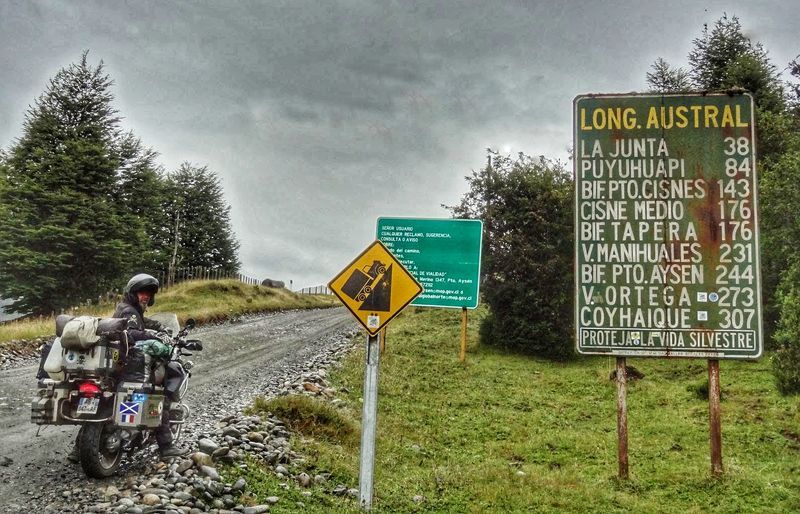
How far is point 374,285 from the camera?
7.66m

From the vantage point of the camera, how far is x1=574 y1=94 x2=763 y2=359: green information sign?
1048 centimetres

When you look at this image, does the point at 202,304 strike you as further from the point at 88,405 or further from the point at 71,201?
the point at 88,405

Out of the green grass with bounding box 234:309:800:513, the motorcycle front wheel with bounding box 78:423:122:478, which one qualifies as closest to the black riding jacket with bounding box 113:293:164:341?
the motorcycle front wheel with bounding box 78:423:122:478

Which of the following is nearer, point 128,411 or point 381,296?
point 128,411

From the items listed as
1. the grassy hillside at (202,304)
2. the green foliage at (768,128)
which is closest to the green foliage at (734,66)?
the green foliage at (768,128)

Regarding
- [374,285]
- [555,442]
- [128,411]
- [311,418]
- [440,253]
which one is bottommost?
[555,442]

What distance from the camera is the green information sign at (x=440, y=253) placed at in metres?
21.2

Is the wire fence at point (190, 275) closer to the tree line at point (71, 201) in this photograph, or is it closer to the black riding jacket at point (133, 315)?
the tree line at point (71, 201)

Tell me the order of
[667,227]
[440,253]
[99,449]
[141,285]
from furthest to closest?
[440,253], [667,227], [141,285], [99,449]

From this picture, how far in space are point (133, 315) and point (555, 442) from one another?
8.92m

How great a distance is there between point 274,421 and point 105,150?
31965 millimetres

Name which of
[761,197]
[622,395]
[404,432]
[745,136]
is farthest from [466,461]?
[761,197]

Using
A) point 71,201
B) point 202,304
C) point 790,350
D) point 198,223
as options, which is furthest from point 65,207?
point 790,350

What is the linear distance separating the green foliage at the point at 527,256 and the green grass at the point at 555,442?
2.65 m
